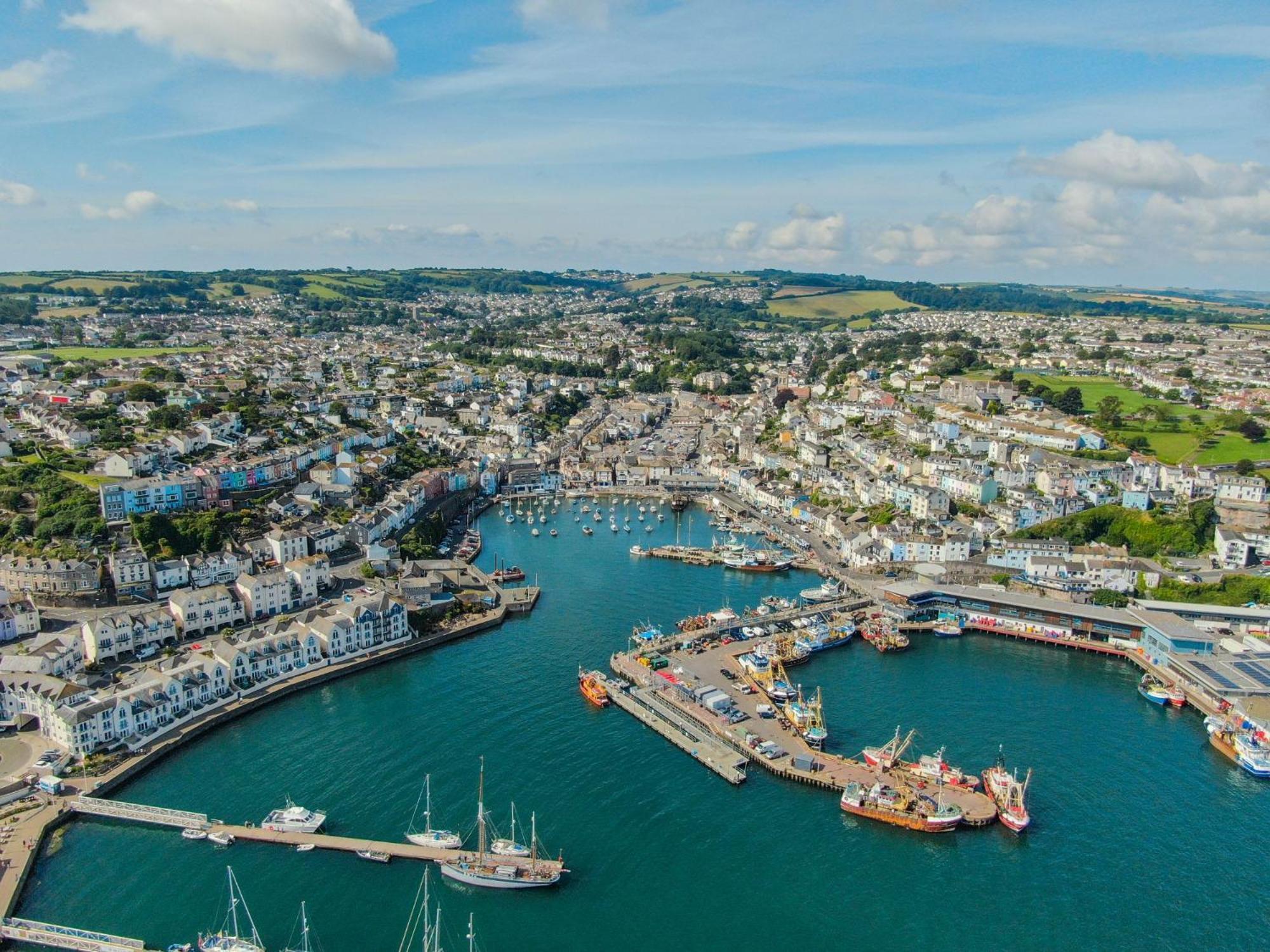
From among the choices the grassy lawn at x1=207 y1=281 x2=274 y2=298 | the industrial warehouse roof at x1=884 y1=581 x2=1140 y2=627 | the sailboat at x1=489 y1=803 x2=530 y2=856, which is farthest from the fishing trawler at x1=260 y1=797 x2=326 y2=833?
the grassy lawn at x1=207 y1=281 x2=274 y2=298

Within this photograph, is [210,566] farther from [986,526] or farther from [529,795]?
[986,526]

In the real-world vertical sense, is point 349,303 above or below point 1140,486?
above

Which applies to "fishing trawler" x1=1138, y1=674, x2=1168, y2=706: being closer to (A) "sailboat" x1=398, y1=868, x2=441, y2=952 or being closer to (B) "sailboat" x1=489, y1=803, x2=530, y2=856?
(B) "sailboat" x1=489, y1=803, x2=530, y2=856

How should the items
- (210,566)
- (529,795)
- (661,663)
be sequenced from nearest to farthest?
(529,795) < (661,663) < (210,566)

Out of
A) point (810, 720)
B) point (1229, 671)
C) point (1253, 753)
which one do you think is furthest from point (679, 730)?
point (1229, 671)

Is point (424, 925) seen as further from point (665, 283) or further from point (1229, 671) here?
point (665, 283)

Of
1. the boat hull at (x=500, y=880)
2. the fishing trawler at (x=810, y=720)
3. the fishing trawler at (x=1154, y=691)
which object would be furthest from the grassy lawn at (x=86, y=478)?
the fishing trawler at (x=1154, y=691)

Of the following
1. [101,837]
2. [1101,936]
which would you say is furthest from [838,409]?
[101,837]
